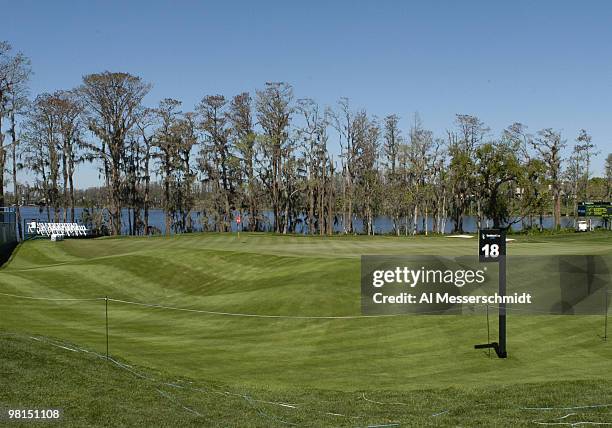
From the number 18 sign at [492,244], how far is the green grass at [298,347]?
3006 mm

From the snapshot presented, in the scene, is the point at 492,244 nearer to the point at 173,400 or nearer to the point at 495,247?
the point at 495,247

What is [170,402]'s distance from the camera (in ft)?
39.0

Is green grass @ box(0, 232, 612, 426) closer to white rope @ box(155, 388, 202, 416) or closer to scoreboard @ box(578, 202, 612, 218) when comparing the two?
white rope @ box(155, 388, 202, 416)

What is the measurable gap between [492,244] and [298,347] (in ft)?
23.5

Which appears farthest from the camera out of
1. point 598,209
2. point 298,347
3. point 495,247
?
point 598,209

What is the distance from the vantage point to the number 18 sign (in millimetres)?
18328

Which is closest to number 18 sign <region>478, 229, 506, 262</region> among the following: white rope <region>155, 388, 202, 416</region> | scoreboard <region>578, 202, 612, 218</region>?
white rope <region>155, 388, 202, 416</region>

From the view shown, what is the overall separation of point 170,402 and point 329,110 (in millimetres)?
76993

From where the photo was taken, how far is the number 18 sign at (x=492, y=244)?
60.1ft

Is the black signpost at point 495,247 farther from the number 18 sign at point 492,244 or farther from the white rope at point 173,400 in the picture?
the white rope at point 173,400

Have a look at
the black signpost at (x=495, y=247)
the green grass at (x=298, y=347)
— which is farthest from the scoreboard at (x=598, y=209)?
the black signpost at (x=495, y=247)

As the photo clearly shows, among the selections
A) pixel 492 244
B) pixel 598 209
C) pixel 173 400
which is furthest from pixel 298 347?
pixel 598 209

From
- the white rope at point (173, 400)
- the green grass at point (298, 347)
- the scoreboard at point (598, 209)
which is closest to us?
the white rope at point (173, 400)

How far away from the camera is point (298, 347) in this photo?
20.2 meters
